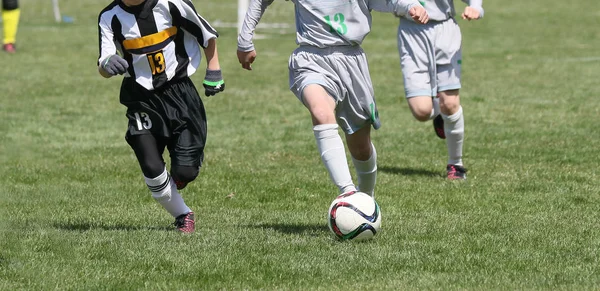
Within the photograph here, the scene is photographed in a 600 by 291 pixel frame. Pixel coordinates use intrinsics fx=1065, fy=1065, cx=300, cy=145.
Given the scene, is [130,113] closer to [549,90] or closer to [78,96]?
[78,96]

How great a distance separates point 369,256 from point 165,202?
1463mm

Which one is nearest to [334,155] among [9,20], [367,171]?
[367,171]

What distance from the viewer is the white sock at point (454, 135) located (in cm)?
891

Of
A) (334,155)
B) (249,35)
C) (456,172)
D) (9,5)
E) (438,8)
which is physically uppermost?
(249,35)

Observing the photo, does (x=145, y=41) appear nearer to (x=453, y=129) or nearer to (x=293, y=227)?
(x=293, y=227)

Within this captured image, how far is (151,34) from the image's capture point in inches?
245

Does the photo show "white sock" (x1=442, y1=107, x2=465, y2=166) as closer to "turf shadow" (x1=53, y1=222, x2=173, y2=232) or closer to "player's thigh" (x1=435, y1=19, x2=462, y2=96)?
"player's thigh" (x1=435, y1=19, x2=462, y2=96)

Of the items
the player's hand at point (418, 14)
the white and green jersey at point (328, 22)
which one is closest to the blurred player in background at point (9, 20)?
the white and green jersey at point (328, 22)

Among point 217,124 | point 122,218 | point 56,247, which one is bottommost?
point 217,124

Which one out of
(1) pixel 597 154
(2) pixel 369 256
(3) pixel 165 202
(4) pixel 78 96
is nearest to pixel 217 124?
(4) pixel 78 96

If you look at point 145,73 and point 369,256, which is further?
point 145,73

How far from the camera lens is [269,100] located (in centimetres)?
1366

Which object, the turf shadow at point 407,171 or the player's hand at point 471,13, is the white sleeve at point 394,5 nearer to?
the player's hand at point 471,13

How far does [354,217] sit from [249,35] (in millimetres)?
1322
